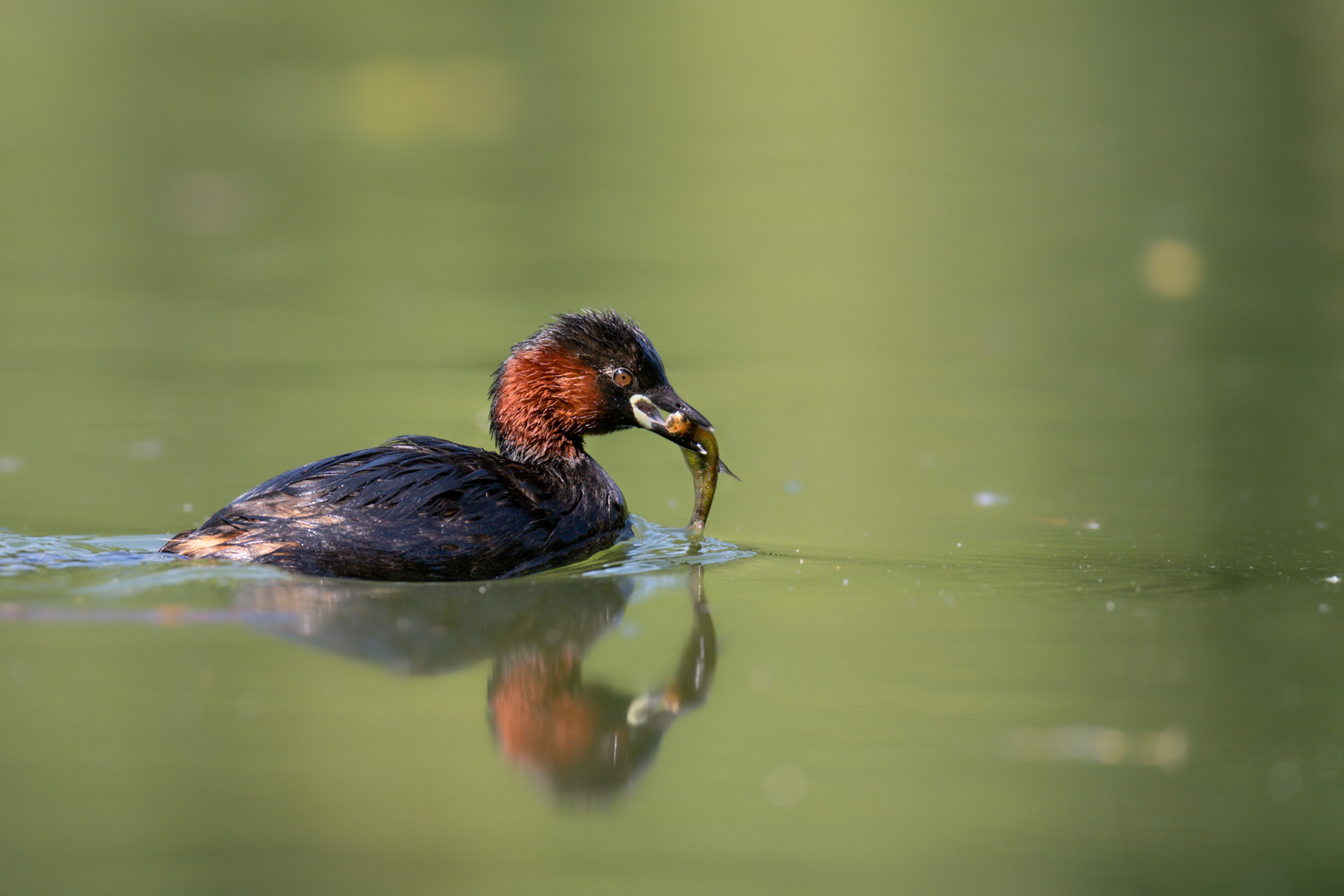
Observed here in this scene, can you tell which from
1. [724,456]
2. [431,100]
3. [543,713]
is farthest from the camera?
[431,100]

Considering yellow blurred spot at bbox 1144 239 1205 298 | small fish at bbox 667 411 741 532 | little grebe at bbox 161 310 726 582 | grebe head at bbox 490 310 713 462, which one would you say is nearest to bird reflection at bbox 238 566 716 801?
little grebe at bbox 161 310 726 582

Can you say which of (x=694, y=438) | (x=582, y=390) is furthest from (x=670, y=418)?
(x=582, y=390)

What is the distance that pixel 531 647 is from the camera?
5.88m

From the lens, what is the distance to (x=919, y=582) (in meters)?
6.82

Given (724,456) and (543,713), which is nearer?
(543,713)

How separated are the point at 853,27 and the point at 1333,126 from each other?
25.5ft

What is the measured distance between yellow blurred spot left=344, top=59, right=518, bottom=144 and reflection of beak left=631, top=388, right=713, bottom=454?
12.8 m

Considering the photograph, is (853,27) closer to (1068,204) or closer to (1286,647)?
(1068,204)

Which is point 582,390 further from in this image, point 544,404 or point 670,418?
point 670,418

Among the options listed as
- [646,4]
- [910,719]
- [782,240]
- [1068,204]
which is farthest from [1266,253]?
[646,4]

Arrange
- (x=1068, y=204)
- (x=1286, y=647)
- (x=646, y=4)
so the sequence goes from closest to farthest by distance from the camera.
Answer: (x=1286, y=647) < (x=1068, y=204) < (x=646, y=4)

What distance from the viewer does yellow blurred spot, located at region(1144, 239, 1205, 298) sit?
1391 cm

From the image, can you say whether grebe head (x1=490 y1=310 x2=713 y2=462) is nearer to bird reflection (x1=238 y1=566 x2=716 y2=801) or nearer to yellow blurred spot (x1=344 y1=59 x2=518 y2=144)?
bird reflection (x1=238 y1=566 x2=716 y2=801)

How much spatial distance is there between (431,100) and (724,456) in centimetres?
1365
